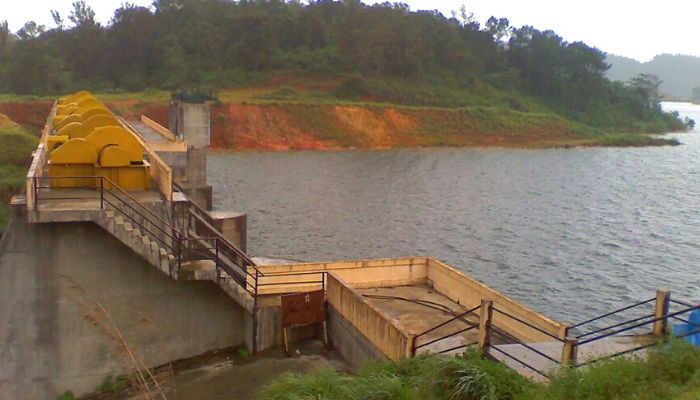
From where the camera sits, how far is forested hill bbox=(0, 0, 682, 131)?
9669cm

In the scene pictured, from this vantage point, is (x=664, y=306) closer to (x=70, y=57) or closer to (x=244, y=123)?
(x=244, y=123)

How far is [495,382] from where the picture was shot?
8.59 metres

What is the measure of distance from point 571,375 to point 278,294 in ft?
32.6

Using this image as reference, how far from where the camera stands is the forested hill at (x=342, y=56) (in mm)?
96688

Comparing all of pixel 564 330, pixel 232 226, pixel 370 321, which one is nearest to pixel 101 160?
pixel 370 321

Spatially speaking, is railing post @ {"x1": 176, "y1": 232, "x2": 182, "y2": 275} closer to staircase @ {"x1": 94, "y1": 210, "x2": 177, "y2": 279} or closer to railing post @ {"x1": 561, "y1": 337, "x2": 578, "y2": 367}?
staircase @ {"x1": 94, "y1": 210, "x2": 177, "y2": 279}

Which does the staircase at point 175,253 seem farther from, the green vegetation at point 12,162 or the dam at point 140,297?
the green vegetation at point 12,162

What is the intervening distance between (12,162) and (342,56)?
76.7 m

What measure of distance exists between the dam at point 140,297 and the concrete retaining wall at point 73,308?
0.02 metres

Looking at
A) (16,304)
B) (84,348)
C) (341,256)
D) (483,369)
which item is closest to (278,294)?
(84,348)

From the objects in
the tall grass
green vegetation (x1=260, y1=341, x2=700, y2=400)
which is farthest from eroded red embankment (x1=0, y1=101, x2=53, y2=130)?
green vegetation (x1=260, y1=341, x2=700, y2=400)

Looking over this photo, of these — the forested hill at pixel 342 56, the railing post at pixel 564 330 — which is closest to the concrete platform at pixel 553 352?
the railing post at pixel 564 330

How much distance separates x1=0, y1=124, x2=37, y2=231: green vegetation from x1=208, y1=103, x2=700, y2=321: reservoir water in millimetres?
9278

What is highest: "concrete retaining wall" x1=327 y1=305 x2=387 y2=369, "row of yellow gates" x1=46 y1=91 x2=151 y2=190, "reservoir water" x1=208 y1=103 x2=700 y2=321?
"row of yellow gates" x1=46 y1=91 x2=151 y2=190
